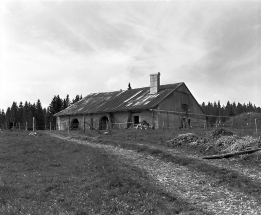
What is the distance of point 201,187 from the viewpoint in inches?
408

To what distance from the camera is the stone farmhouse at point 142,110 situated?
122ft

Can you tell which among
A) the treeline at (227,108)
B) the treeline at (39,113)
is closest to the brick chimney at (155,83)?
the treeline at (39,113)

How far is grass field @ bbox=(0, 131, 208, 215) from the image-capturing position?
8.03 m

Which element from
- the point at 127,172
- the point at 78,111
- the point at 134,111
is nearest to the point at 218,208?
the point at 127,172

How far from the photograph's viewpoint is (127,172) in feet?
39.4

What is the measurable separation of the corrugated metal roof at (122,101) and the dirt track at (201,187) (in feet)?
72.8

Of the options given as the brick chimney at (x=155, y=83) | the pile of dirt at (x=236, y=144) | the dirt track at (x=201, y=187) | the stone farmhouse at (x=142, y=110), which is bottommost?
the dirt track at (x=201, y=187)

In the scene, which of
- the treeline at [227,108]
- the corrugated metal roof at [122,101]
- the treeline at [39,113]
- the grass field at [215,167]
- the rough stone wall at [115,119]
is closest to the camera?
the grass field at [215,167]

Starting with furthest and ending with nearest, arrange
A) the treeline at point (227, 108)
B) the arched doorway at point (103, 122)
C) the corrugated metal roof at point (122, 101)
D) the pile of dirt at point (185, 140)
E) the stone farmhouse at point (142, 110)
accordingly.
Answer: the treeline at point (227, 108) < the arched doorway at point (103, 122) < the corrugated metal roof at point (122, 101) < the stone farmhouse at point (142, 110) < the pile of dirt at point (185, 140)

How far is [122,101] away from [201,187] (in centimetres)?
3277

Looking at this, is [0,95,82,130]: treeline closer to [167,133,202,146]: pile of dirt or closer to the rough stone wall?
the rough stone wall

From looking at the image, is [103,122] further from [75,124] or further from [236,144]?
[236,144]

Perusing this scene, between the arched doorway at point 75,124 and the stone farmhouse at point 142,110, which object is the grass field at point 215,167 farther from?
the arched doorway at point 75,124

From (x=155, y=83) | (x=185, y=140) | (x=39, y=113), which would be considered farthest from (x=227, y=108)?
(x=185, y=140)
